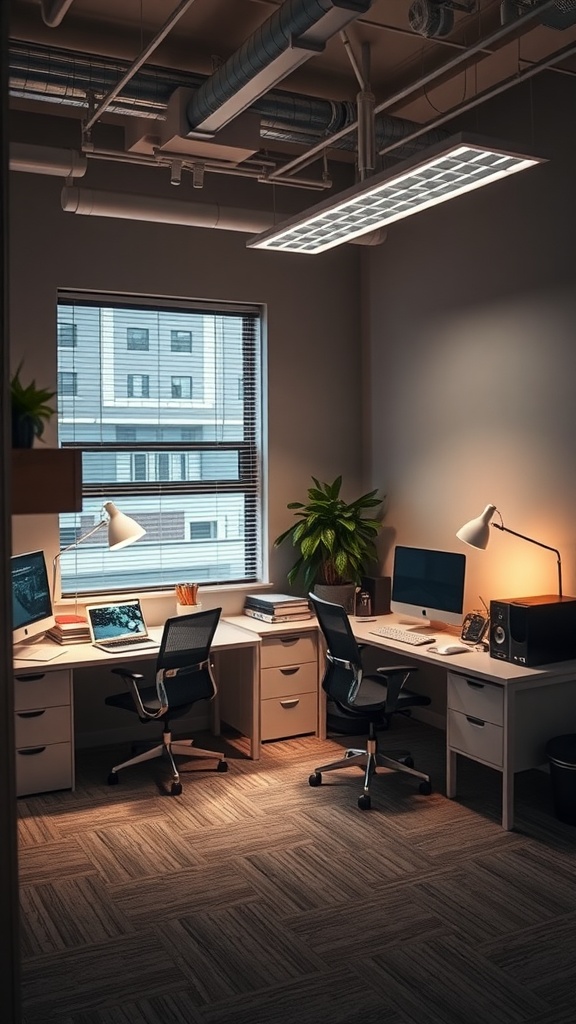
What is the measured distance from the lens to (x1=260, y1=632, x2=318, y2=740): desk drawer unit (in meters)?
5.31

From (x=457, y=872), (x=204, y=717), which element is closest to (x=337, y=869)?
(x=457, y=872)

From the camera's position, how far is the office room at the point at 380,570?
9.93 ft

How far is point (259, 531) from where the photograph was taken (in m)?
6.00

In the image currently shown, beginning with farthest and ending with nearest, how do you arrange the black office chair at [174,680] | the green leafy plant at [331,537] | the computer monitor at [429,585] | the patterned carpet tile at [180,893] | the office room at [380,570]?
1. the green leafy plant at [331,537]
2. the computer monitor at [429,585]
3. the black office chair at [174,680]
4. the patterned carpet tile at [180,893]
5. the office room at [380,570]

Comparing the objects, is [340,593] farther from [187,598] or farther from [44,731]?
[44,731]

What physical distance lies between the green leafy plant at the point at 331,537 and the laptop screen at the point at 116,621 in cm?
111

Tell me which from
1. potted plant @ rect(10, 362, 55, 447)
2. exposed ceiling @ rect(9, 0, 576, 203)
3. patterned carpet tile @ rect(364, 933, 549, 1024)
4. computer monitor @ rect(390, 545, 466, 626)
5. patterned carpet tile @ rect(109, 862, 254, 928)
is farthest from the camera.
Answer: computer monitor @ rect(390, 545, 466, 626)

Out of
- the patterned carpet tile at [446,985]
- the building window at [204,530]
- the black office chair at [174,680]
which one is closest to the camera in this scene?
the patterned carpet tile at [446,985]

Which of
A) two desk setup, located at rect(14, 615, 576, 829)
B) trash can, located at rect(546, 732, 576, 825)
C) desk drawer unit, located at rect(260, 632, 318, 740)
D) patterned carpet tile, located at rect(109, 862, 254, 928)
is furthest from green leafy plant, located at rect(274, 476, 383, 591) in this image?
patterned carpet tile, located at rect(109, 862, 254, 928)

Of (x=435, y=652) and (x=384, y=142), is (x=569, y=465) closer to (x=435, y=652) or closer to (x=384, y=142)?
(x=435, y=652)

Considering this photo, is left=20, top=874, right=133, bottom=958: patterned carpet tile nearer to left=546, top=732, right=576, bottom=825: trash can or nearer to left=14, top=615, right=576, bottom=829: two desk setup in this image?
left=14, top=615, right=576, bottom=829: two desk setup

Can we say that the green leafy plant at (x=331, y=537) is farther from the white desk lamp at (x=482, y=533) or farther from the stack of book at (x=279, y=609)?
the white desk lamp at (x=482, y=533)

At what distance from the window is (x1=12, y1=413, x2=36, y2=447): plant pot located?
3.09 metres

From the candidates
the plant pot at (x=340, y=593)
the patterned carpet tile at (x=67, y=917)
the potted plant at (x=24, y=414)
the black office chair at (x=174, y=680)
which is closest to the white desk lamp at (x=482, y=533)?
the plant pot at (x=340, y=593)
